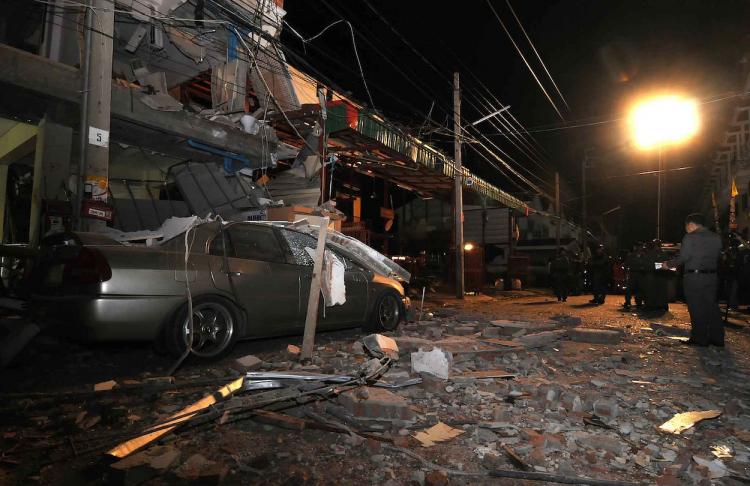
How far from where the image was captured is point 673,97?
14.4 metres

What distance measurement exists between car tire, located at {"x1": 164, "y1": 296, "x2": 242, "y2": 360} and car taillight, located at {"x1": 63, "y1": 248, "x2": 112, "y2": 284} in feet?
2.46

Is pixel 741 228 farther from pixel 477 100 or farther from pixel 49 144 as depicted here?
pixel 49 144

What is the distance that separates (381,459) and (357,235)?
369 inches

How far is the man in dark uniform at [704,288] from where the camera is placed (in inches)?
221

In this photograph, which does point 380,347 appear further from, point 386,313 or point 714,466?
point 714,466

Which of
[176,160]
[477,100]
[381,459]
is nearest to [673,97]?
[477,100]

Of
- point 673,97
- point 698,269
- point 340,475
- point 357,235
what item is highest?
point 673,97

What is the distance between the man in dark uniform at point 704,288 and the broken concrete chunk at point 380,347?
4.22m

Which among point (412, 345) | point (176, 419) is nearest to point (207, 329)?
point (176, 419)

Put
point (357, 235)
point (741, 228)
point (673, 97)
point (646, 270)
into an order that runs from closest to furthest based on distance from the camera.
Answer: point (646, 270), point (357, 235), point (673, 97), point (741, 228)

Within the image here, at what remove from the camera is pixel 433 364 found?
3.97 metres

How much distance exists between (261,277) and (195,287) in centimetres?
76

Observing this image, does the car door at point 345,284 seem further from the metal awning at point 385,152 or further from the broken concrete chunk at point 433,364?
the metal awning at point 385,152

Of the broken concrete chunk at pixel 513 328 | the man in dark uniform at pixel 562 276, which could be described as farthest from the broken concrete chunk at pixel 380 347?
the man in dark uniform at pixel 562 276
